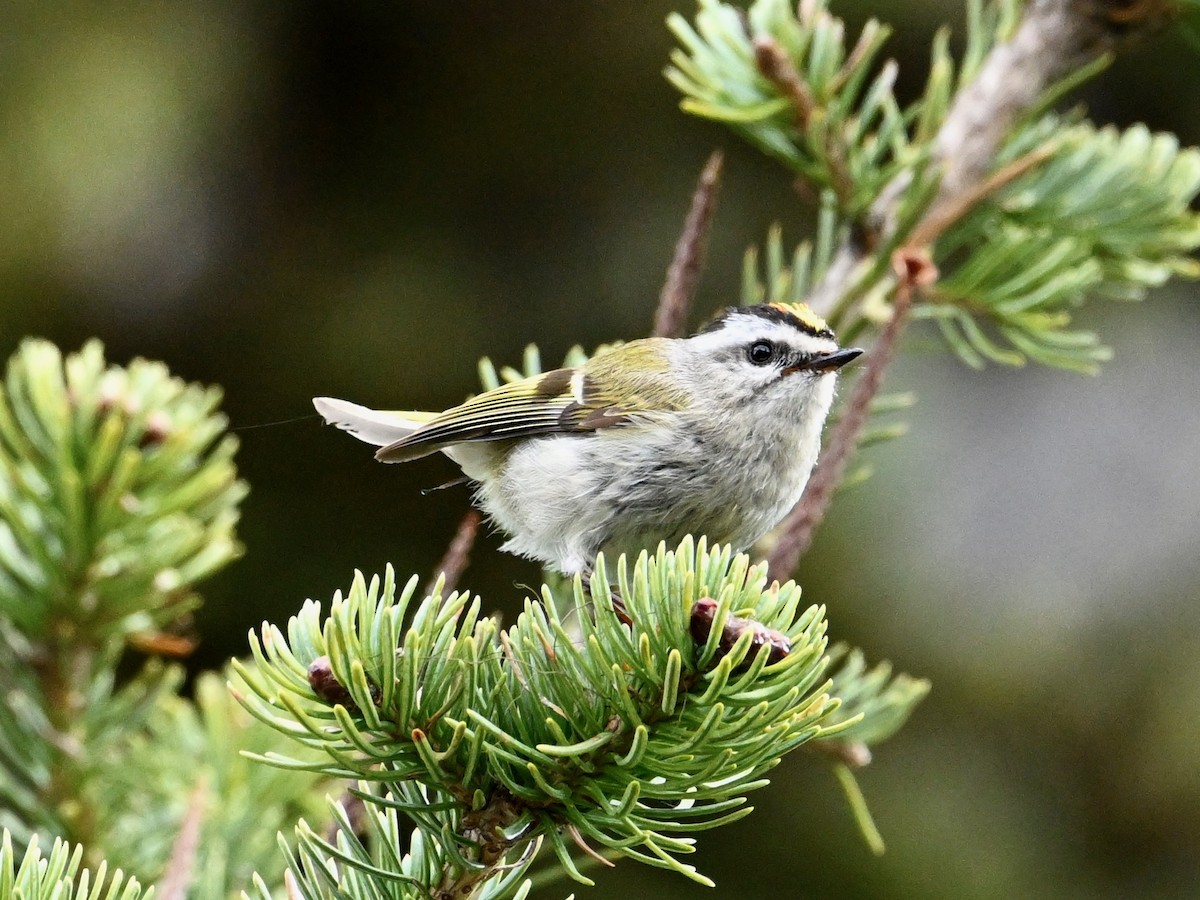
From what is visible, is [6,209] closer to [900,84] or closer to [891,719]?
[900,84]

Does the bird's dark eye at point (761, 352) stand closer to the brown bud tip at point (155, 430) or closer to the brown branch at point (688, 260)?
the brown branch at point (688, 260)

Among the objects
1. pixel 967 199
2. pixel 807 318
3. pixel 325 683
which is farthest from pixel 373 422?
pixel 325 683

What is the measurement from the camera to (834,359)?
5.49 ft

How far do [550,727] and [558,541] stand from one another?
0.84 m

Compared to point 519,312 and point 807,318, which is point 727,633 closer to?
point 807,318

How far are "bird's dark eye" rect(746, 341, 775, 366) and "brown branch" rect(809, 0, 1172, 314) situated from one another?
0.19m

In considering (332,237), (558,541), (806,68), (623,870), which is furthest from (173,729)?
(332,237)

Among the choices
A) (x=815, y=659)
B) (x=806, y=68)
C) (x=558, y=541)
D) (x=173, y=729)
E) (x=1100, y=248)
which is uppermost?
(x=806, y=68)

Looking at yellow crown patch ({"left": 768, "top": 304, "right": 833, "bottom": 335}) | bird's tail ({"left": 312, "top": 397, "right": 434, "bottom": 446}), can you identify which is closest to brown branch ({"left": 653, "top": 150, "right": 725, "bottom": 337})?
yellow crown patch ({"left": 768, "top": 304, "right": 833, "bottom": 335})

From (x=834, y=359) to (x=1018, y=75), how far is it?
16.9 inches

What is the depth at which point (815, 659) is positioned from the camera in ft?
3.03

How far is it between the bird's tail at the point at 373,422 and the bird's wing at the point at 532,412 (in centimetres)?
4

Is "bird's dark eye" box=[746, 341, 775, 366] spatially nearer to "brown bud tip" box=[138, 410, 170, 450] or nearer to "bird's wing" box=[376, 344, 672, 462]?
"bird's wing" box=[376, 344, 672, 462]

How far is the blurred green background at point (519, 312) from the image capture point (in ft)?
9.77
